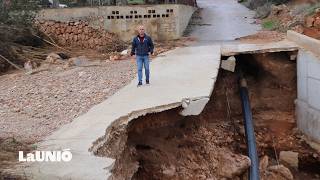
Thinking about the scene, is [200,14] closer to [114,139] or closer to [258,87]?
[258,87]

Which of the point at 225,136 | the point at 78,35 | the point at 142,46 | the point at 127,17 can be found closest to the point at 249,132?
the point at 225,136

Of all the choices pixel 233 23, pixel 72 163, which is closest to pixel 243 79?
pixel 233 23

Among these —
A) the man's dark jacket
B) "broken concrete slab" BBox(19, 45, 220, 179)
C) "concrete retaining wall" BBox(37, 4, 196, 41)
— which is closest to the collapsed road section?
"broken concrete slab" BBox(19, 45, 220, 179)

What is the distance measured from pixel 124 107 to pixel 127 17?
32.7 feet

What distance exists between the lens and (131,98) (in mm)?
9398

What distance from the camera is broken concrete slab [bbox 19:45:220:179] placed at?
5.69 meters

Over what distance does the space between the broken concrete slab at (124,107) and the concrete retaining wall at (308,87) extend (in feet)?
8.52

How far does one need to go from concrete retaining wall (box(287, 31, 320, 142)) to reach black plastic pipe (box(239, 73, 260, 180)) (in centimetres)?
171

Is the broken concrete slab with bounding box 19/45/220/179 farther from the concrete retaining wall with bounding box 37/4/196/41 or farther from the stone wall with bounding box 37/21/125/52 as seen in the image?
the stone wall with bounding box 37/21/125/52

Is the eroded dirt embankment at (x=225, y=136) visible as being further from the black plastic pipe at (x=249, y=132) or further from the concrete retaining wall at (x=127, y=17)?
the concrete retaining wall at (x=127, y=17)

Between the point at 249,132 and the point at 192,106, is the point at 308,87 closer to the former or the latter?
the point at 249,132

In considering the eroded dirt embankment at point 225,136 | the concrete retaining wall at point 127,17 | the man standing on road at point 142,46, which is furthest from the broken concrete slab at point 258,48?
the man standing on road at point 142,46

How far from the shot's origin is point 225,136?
12.7 meters

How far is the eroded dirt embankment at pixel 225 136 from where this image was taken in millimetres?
8938
